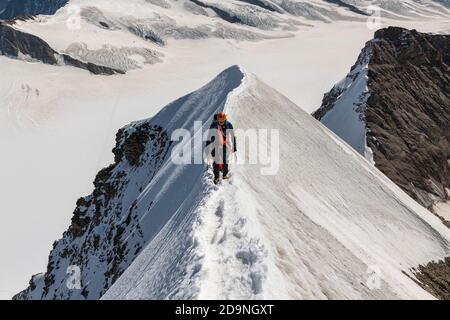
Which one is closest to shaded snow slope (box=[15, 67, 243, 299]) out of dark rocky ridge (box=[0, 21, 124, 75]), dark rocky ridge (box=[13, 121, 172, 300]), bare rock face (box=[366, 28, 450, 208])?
dark rocky ridge (box=[13, 121, 172, 300])

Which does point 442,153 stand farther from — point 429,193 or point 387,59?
point 387,59

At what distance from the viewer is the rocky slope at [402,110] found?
151 ft

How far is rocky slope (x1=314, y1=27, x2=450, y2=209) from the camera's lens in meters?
46.0

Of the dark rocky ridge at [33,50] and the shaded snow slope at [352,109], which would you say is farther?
the dark rocky ridge at [33,50]

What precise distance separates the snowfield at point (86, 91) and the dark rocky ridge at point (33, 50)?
3.01m

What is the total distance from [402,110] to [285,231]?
42330mm

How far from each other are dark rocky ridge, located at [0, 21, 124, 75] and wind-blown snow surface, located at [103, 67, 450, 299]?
137190 millimetres

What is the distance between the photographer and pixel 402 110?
2074 inches

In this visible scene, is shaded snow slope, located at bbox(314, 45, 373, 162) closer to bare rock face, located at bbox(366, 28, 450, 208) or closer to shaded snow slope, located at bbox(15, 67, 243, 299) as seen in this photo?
bare rock face, located at bbox(366, 28, 450, 208)

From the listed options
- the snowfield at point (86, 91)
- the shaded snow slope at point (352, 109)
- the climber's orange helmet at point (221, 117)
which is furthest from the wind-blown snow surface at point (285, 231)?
the snowfield at point (86, 91)

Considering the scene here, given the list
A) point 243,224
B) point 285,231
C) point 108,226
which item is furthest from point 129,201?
point 243,224
